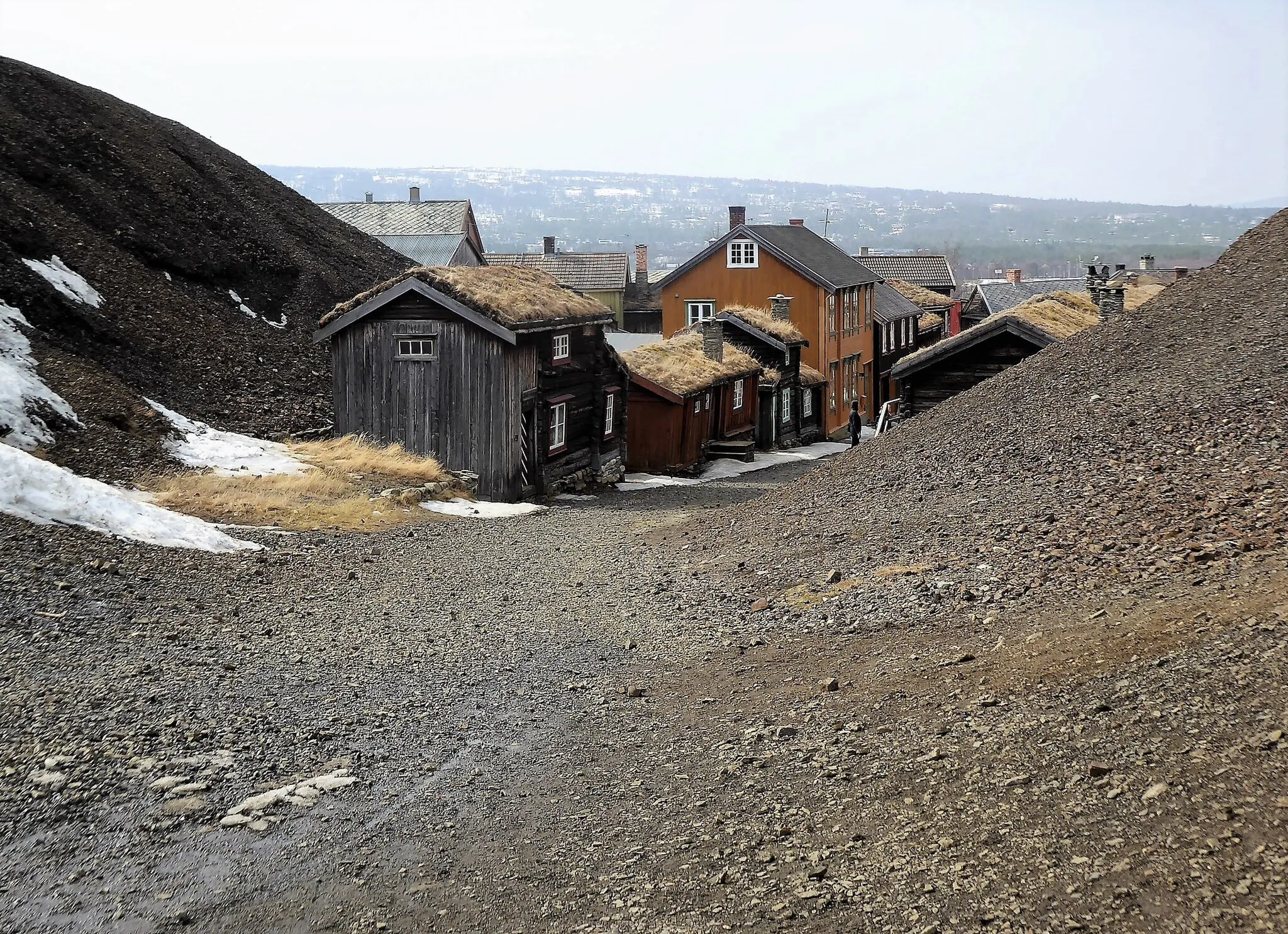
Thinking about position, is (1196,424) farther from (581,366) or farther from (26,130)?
(26,130)

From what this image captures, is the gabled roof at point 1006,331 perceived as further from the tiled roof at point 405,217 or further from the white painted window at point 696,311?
the tiled roof at point 405,217

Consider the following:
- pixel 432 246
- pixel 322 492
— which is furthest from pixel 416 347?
pixel 432 246

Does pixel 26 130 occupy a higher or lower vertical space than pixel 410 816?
higher

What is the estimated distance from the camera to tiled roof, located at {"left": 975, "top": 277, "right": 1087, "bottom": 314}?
6475 cm

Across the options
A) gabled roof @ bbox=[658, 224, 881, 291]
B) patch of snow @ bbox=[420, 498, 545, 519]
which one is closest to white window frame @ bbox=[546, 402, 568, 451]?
patch of snow @ bbox=[420, 498, 545, 519]

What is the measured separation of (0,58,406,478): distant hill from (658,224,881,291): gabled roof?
44.3 ft

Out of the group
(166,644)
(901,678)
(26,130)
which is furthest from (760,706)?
(26,130)

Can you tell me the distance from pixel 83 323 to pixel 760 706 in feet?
84.6

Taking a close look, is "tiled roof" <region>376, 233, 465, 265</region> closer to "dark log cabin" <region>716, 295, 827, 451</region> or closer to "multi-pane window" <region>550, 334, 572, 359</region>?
"dark log cabin" <region>716, 295, 827, 451</region>

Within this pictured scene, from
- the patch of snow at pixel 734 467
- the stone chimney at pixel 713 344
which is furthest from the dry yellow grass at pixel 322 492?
the stone chimney at pixel 713 344

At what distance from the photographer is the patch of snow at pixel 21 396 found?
21.9m

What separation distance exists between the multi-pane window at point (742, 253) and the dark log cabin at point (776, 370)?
4121mm

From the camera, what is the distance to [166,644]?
11656 mm

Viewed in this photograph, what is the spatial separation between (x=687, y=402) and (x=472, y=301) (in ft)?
35.5
